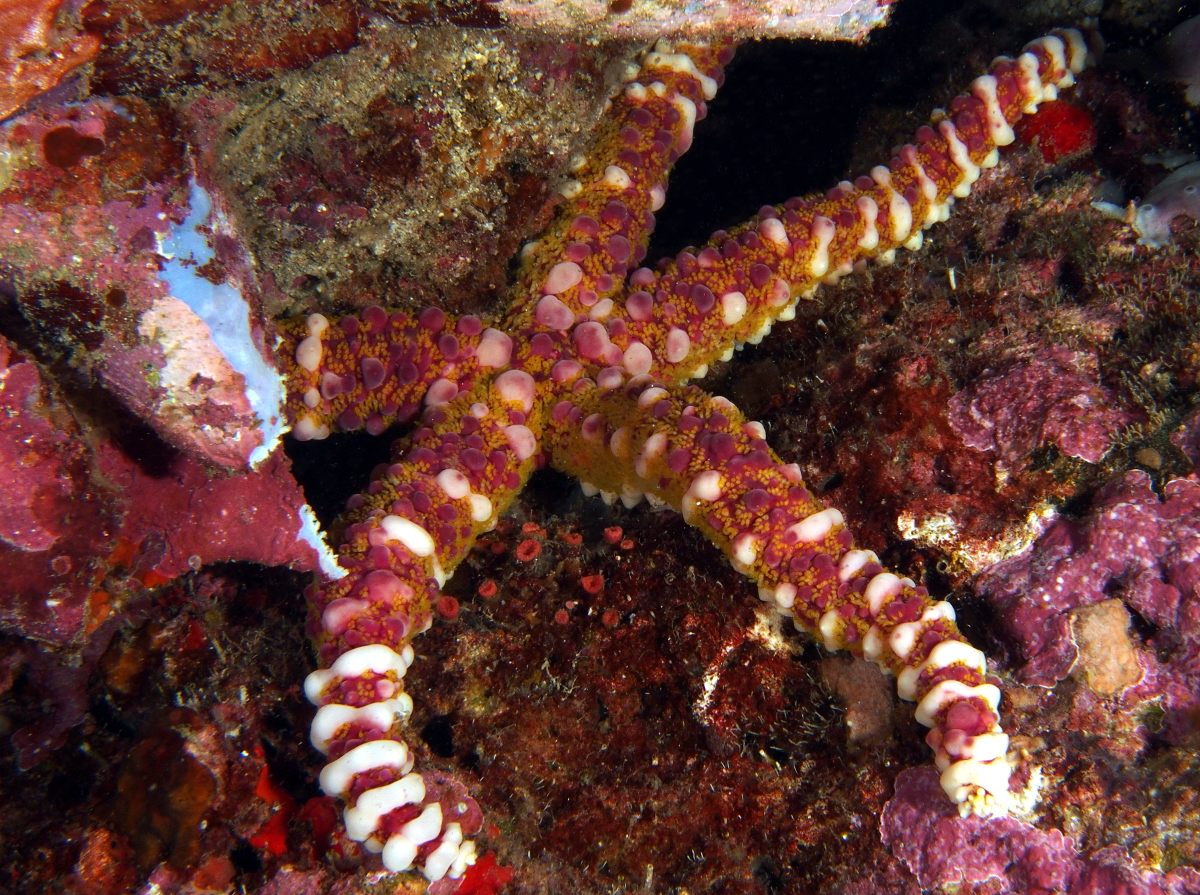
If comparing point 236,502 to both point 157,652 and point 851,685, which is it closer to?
point 157,652

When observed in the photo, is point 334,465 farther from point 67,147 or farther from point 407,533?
point 67,147

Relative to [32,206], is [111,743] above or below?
below

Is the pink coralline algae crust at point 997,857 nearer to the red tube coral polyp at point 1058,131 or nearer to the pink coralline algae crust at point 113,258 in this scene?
the pink coralline algae crust at point 113,258

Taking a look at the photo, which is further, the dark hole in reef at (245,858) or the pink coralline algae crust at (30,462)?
the dark hole in reef at (245,858)

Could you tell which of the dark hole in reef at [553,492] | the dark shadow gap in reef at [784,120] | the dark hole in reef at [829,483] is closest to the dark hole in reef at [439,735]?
the dark hole in reef at [553,492]

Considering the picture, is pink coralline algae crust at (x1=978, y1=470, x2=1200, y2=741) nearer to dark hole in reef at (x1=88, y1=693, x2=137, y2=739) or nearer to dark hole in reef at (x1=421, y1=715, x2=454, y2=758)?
dark hole in reef at (x1=421, y1=715, x2=454, y2=758)

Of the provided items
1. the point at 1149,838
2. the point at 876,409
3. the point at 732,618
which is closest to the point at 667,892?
the point at 732,618

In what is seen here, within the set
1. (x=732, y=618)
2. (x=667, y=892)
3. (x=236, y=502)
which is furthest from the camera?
(x=732, y=618)
